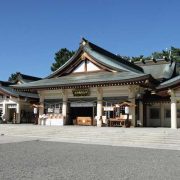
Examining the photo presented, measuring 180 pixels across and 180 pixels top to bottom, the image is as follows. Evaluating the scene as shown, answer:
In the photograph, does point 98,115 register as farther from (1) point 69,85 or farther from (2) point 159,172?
(2) point 159,172

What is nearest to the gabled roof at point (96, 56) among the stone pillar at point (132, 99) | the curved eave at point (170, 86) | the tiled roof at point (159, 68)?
the stone pillar at point (132, 99)

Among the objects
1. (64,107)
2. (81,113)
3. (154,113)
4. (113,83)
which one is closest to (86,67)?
(64,107)

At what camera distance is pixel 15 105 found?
38.4 metres

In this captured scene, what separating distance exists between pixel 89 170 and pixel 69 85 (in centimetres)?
1951

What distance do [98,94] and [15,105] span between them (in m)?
12.9

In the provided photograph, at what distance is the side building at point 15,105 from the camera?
124 feet

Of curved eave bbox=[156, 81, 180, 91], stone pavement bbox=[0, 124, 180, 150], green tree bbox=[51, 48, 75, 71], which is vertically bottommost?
stone pavement bbox=[0, 124, 180, 150]

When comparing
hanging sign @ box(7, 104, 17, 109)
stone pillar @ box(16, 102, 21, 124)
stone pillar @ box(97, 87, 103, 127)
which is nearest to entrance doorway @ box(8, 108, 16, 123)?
hanging sign @ box(7, 104, 17, 109)

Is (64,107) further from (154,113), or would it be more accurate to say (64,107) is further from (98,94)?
(154,113)

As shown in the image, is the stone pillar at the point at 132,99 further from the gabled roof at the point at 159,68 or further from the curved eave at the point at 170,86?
the gabled roof at the point at 159,68

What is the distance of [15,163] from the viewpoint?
38.3 feet

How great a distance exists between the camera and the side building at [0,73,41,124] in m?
37.8

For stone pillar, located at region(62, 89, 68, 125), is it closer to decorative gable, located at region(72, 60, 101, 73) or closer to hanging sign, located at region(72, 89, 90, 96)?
hanging sign, located at region(72, 89, 90, 96)

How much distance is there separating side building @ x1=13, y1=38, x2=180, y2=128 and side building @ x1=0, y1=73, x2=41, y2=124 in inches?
181
